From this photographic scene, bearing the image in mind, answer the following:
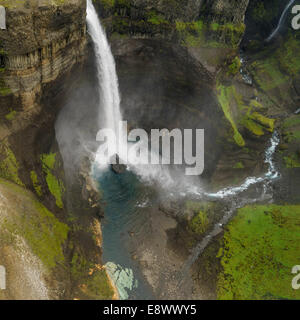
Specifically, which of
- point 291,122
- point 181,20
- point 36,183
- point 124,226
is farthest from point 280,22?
point 36,183

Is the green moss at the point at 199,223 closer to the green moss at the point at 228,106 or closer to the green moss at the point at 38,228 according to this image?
the green moss at the point at 228,106

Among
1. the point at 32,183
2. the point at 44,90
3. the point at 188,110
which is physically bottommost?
the point at 32,183

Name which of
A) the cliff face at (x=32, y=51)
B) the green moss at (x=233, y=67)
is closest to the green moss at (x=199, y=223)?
the cliff face at (x=32, y=51)

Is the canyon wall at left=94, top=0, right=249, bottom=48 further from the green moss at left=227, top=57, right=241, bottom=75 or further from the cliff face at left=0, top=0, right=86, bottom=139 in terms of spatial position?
the cliff face at left=0, top=0, right=86, bottom=139

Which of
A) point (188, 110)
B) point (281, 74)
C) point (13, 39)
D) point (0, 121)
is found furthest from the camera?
point (281, 74)

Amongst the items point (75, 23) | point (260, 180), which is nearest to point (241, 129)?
point (260, 180)

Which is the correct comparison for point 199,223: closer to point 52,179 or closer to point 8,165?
point 52,179

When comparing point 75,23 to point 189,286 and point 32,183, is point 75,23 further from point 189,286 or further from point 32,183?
point 189,286

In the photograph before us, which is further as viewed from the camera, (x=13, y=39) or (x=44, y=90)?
(x=44, y=90)
